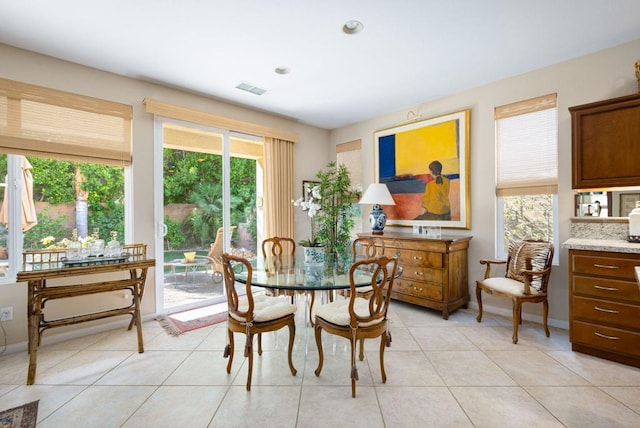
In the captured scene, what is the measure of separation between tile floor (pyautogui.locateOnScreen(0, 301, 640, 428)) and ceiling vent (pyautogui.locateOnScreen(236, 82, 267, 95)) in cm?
282

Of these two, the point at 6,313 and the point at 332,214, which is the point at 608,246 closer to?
the point at 332,214

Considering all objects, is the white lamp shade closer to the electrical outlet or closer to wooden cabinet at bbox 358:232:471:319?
wooden cabinet at bbox 358:232:471:319

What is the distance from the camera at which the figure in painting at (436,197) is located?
3836 mm

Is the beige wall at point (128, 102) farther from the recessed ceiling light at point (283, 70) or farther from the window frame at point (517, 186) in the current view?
the window frame at point (517, 186)

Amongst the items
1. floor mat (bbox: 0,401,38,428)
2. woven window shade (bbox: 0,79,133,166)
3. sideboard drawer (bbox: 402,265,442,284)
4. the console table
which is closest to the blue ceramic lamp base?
sideboard drawer (bbox: 402,265,442,284)

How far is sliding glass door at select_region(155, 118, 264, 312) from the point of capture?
11.6 feet

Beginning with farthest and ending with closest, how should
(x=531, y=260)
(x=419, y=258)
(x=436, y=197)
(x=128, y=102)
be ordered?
(x=436, y=197)
(x=419, y=258)
(x=128, y=102)
(x=531, y=260)

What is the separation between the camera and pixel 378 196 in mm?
4000

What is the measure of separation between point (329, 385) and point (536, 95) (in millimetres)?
3521

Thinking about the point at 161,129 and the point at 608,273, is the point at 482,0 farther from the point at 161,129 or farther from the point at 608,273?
the point at 161,129

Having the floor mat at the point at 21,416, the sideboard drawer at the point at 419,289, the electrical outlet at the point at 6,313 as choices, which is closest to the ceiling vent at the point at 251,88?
the sideboard drawer at the point at 419,289

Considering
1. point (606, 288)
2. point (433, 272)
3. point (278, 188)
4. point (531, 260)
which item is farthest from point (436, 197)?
point (278, 188)

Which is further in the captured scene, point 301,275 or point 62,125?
point 62,125

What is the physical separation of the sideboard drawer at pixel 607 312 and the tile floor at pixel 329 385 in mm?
Result: 334
